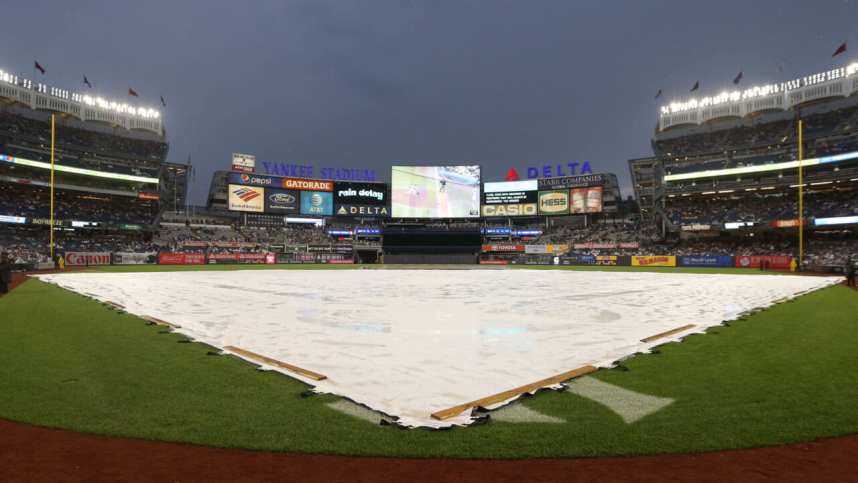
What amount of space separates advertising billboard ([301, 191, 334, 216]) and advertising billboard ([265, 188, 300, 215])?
1.17 metres

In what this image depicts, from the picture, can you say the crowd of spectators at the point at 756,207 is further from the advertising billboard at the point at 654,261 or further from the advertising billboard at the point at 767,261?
the advertising billboard at the point at 654,261

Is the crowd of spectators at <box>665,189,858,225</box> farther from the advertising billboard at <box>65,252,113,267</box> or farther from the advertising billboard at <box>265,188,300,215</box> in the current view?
the advertising billboard at <box>65,252,113,267</box>

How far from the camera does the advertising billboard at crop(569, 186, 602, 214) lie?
69938 mm

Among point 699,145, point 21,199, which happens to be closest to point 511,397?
point 21,199

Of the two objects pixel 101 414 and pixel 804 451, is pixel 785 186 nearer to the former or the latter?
pixel 804 451

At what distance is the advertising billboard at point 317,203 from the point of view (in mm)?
72688

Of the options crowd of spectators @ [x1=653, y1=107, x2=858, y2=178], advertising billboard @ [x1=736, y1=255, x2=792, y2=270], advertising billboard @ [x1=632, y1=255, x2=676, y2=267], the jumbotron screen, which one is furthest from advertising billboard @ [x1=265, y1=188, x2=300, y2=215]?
advertising billboard @ [x1=736, y1=255, x2=792, y2=270]

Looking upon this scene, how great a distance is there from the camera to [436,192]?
240 ft

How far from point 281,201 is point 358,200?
510 inches

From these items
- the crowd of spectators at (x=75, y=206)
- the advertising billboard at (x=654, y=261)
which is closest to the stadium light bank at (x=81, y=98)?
the crowd of spectators at (x=75, y=206)

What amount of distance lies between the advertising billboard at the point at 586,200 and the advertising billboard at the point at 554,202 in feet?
3.72

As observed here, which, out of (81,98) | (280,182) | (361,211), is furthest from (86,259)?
(361,211)

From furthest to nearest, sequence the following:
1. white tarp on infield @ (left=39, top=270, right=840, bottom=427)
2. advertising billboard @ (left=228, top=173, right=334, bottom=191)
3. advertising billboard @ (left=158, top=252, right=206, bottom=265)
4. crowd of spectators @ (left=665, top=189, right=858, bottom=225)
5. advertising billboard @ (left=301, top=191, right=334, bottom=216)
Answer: advertising billboard @ (left=301, top=191, right=334, bottom=216)
advertising billboard @ (left=228, top=173, right=334, bottom=191)
advertising billboard @ (left=158, top=252, right=206, bottom=265)
crowd of spectators @ (left=665, top=189, right=858, bottom=225)
white tarp on infield @ (left=39, top=270, right=840, bottom=427)

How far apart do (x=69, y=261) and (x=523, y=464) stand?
57420 mm
